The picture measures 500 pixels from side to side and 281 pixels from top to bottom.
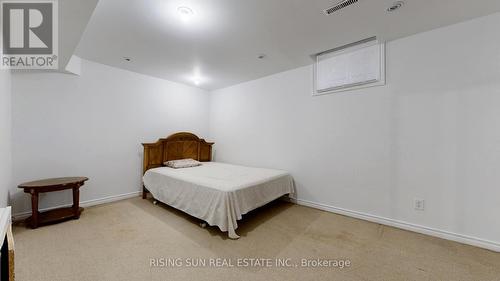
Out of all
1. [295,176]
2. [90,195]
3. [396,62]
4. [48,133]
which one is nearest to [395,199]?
[295,176]

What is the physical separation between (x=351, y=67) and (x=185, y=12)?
2.17 m

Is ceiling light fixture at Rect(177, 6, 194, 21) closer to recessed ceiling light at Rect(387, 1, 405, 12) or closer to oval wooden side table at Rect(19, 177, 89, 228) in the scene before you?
recessed ceiling light at Rect(387, 1, 405, 12)

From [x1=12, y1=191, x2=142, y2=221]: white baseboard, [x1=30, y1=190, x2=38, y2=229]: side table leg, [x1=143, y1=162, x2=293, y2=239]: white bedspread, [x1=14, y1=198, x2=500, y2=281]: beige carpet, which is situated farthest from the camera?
[x1=12, y1=191, x2=142, y2=221]: white baseboard

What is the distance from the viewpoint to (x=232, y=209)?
7.03ft

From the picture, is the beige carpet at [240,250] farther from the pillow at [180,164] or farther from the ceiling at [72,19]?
the ceiling at [72,19]

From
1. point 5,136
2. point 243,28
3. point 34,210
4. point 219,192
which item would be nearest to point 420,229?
point 219,192

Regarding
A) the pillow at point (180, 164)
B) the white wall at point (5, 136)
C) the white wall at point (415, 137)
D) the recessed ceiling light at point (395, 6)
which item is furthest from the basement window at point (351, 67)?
the white wall at point (5, 136)

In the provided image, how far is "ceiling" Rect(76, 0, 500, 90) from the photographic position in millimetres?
1790

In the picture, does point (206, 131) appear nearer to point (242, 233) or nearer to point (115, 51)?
point (115, 51)

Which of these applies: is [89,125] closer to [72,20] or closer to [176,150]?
[176,150]

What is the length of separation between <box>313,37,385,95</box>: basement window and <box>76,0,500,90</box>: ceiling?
183 mm

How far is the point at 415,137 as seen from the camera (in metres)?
2.29

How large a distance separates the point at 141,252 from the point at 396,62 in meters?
3.54

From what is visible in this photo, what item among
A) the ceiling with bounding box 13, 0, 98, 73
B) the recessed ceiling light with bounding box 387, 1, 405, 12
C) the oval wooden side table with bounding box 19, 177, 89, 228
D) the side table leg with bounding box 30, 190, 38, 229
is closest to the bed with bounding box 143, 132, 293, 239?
the oval wooden side table with bounding box 19, 177, 89, 228
